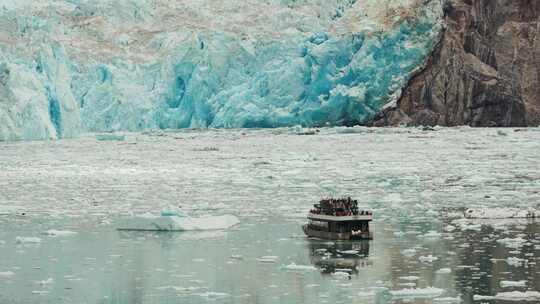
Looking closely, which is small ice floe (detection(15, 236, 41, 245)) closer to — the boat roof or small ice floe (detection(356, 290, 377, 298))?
the boat roof

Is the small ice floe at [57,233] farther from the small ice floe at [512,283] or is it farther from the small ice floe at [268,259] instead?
the small ice floe at [512,283]

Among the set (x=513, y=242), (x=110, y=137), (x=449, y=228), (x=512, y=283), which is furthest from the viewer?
(x=110, y=137)

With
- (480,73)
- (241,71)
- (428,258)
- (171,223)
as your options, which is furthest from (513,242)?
(480,73)

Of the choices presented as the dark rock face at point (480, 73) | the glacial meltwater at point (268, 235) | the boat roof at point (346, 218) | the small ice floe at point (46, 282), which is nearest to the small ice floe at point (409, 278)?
the glacial meltwater at point (268, 235)

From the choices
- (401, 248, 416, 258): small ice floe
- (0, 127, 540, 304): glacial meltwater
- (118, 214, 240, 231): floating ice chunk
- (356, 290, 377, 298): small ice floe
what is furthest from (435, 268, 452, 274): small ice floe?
(118, 214, 240, 231): floating ice chunk

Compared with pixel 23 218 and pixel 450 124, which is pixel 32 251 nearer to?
pixel 23 218

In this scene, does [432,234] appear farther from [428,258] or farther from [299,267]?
[299,267]
